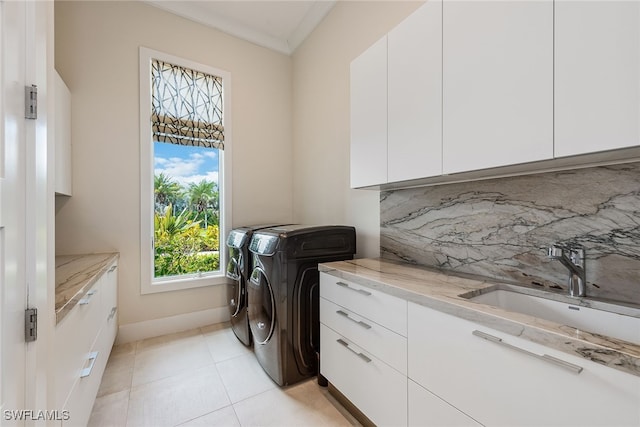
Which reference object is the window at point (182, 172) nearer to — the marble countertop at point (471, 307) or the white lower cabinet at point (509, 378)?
the marble countertop at point (471, 307)

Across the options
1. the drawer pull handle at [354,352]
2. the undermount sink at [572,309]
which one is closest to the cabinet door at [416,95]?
the undermount sink at [572,309]

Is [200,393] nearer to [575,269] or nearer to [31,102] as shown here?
[31,102]

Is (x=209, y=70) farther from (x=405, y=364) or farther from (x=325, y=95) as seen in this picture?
(x=405, y=364)

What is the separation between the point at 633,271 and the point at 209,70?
341 cm

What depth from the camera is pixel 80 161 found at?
221 cm

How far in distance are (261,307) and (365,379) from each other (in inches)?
35.2

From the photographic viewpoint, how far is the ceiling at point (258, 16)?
2562mm

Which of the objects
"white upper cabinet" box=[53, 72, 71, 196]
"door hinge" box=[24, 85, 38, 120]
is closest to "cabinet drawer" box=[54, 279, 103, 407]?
"door hinge" box=[24, 85, 38, 120]

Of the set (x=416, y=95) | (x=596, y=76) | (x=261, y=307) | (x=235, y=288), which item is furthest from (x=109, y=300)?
(x=596, y=76)

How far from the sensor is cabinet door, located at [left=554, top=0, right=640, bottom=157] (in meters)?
0.75

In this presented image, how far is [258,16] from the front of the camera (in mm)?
2748

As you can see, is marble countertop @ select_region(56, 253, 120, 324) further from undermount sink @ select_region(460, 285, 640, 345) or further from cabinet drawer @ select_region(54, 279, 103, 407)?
undermount sink @ select_region(460, 285, 640, 345)

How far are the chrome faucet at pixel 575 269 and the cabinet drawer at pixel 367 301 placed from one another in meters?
0.64

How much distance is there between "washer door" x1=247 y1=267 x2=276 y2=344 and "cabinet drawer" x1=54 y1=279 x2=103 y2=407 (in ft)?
3.08
